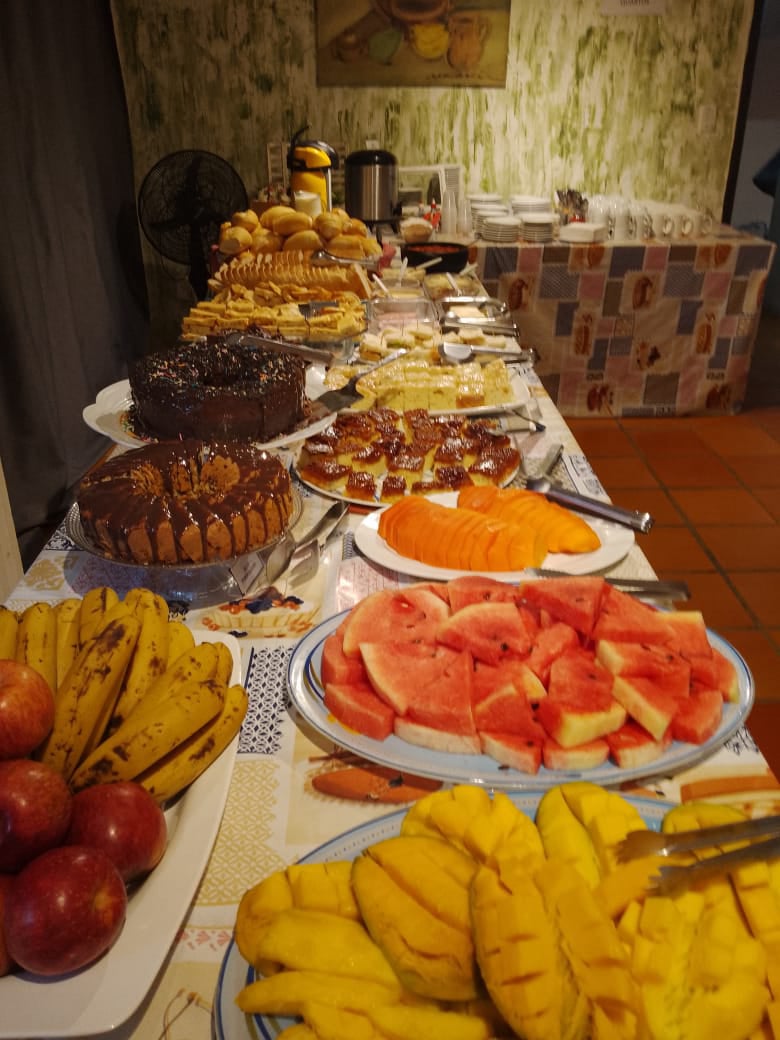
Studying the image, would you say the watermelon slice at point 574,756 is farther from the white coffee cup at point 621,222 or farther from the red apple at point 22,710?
the white coffee cup at point 621,222

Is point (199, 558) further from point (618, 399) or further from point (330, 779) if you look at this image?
point (618, 399)

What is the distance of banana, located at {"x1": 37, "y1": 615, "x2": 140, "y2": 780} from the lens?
2.72ft

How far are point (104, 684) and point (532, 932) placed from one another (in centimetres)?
51

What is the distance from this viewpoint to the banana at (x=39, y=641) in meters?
0.94

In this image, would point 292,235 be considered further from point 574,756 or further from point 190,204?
point 574,756

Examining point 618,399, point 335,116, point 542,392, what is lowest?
point 618,399

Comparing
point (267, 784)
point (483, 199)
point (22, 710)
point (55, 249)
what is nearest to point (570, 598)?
point (267, 784)

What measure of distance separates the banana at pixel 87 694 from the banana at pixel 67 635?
49 mm

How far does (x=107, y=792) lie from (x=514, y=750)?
0.42 metres

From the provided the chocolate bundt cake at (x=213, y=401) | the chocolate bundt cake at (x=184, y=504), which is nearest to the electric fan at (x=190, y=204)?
the chocolate bundt cake at (x=213, y=401)

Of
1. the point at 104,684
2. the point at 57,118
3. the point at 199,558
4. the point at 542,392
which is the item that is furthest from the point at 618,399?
the point at 104,684

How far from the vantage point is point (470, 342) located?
8.51ft

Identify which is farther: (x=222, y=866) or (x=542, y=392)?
(x=542, y=392)

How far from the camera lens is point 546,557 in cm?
136
